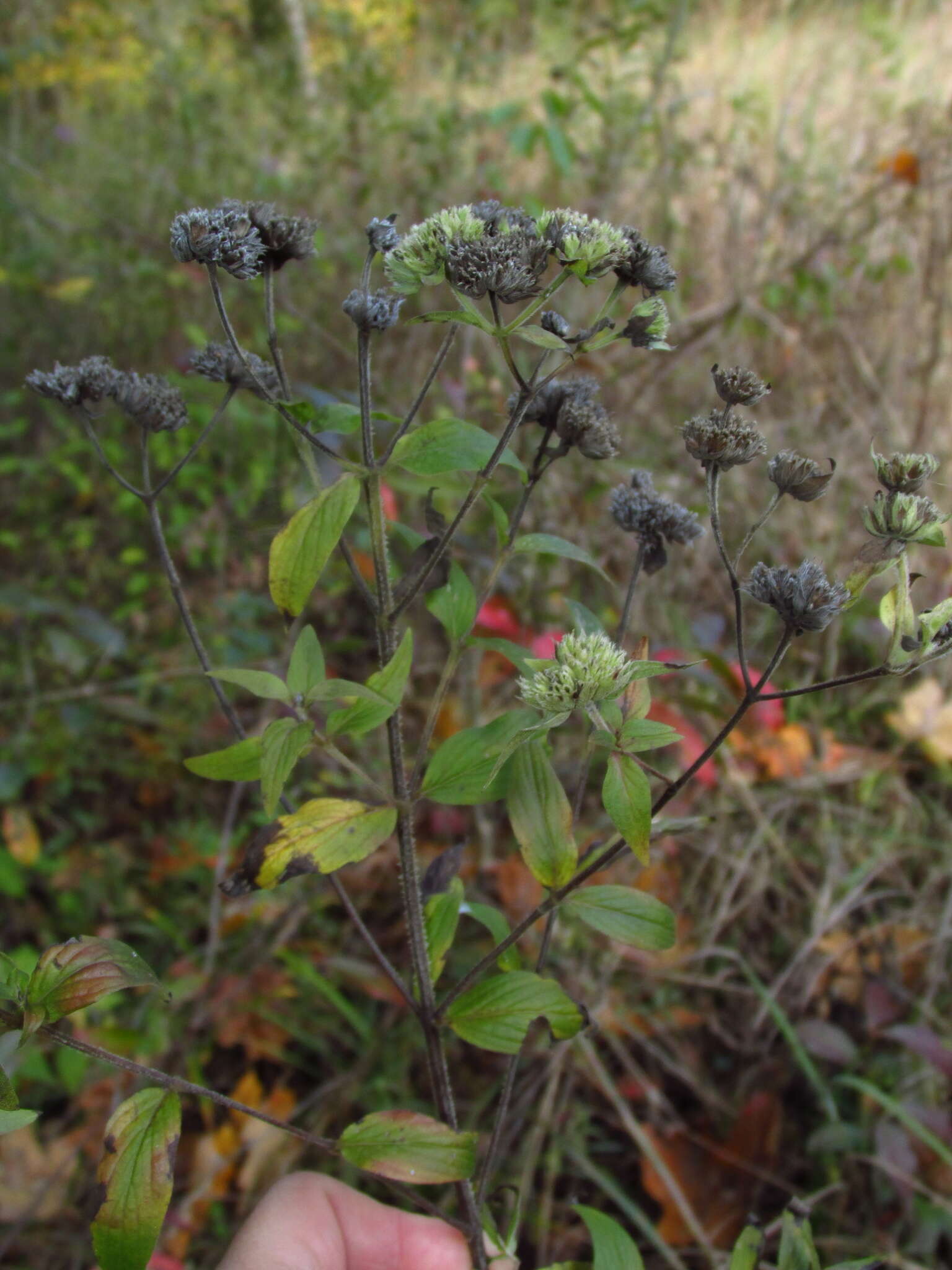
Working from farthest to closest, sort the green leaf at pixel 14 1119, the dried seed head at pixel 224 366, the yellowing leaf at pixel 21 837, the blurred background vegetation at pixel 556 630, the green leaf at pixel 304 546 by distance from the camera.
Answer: the yellowing leaf at pixel 21 837 → the blurred background vegetation at pixel 556 630 → the dried seed head at pixel 224 366 → the green leaf at pixel 304 546 → the green leaf at pixel 14 1119

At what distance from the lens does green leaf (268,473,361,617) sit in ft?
3.73

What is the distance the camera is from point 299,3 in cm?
564

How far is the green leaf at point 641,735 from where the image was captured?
3.58 feet

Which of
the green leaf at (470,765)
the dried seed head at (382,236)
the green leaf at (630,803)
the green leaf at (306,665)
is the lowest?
the green leaf at (630,803)

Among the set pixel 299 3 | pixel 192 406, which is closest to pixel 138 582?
pixel 192 406

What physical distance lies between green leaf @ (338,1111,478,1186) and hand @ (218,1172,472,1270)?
0.37 metres

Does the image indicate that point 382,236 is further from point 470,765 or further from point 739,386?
point 470,765

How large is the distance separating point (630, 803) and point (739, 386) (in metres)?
0.55

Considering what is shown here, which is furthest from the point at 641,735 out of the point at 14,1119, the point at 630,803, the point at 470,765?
the point at 14,1119

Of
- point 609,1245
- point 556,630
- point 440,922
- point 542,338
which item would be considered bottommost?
point 609,1245

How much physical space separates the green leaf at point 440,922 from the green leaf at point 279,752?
47 centimetres

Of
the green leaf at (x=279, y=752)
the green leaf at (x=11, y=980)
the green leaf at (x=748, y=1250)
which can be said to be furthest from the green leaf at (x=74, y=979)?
the green leaf at (x=748, y=1250)

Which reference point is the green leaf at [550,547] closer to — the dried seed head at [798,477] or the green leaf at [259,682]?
the dried seed head at [798,477]

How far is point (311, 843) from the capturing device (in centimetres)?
117
